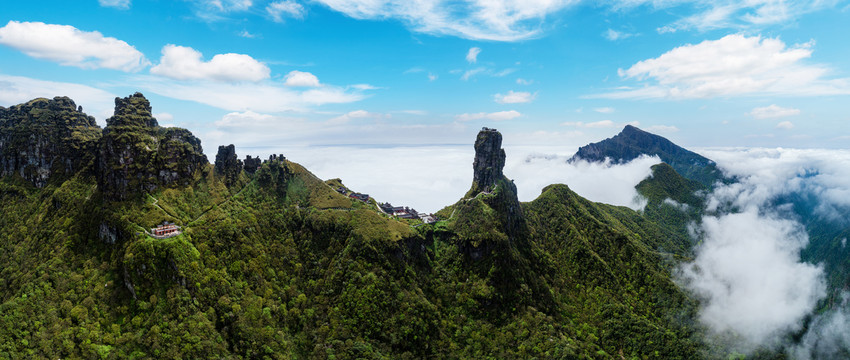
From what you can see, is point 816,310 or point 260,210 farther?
point 816,310

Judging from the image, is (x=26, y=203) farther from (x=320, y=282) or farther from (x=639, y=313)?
(x=639, y=313)

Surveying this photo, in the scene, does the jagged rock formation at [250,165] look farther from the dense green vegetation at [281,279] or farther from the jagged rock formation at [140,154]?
the jagged rock formation at [140,154]

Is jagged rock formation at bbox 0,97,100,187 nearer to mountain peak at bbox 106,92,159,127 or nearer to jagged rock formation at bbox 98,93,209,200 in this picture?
mountain peak at bbox 106,92,159,127

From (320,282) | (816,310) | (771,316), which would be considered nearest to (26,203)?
(320,282)

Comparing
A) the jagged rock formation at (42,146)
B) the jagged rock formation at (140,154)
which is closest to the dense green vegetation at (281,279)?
the jagged rock formation at (140,154)

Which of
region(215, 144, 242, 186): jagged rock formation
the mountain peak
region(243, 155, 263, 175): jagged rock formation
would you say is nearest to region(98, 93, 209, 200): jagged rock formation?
the mountain peak

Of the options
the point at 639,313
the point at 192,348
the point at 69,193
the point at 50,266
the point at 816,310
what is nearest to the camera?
the point at 192,348
